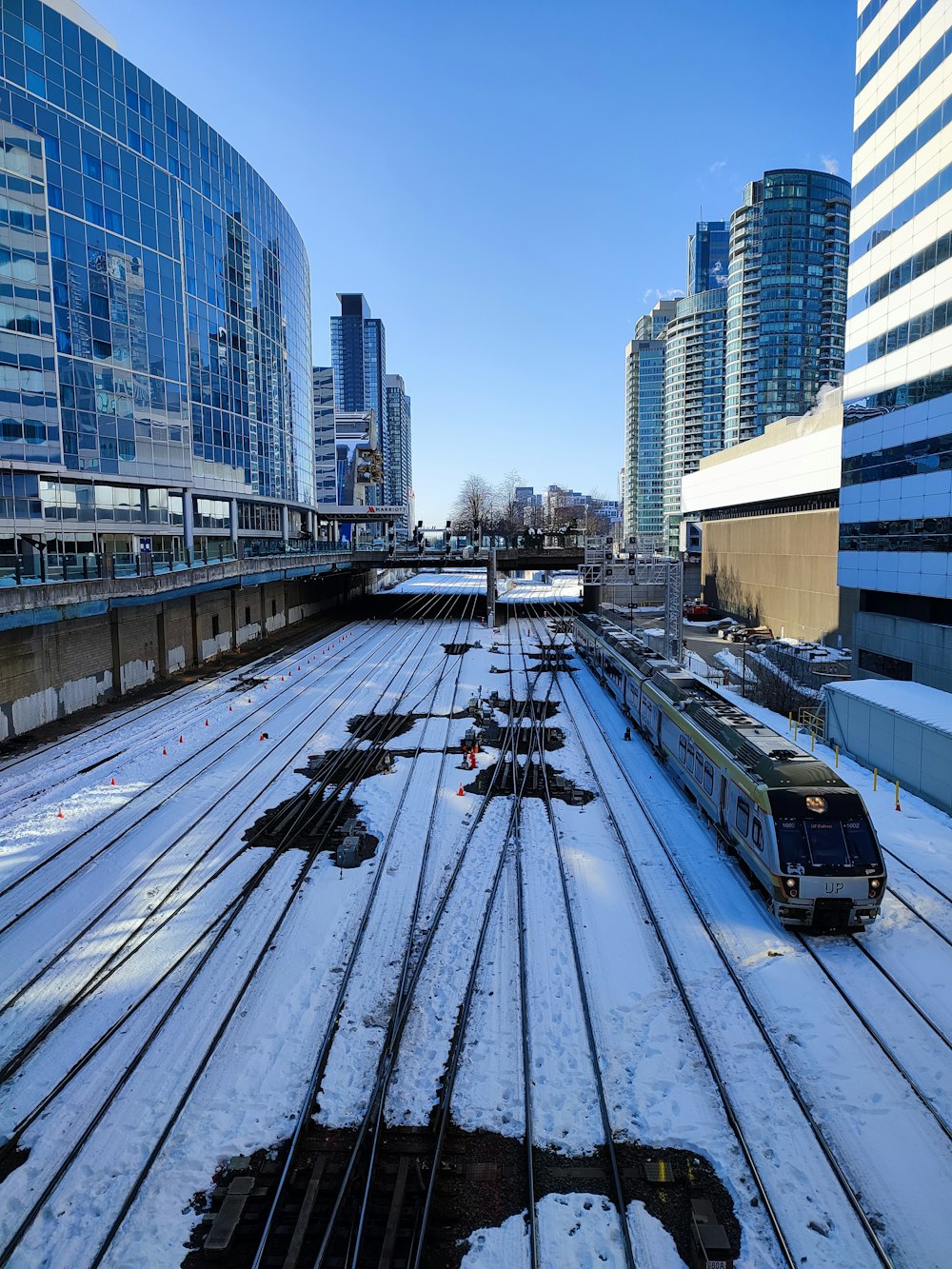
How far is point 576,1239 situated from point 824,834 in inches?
308

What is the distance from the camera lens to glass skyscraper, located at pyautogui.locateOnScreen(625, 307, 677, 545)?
16812 cm

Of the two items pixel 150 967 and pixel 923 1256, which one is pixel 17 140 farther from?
pixel 923 1256

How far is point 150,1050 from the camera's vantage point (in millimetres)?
10094

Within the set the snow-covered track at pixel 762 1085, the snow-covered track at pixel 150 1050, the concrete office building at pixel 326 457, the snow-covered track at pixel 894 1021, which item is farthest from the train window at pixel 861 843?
the concrete office building at pixel 326 457

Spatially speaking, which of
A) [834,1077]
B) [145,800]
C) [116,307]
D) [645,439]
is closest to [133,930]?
[145,800]

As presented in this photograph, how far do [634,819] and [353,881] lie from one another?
23.9 ft

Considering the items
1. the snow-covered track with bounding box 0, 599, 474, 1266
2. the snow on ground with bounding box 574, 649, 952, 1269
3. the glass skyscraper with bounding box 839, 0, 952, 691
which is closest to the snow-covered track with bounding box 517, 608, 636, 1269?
the snow on ground with bounding box 574, 649, 952, 1269

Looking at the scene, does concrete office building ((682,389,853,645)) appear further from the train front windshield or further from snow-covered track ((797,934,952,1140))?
snow-covered track ((797,934,952,1140))

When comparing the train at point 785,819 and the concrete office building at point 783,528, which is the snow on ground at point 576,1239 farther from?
the concrete office building at point 783,528

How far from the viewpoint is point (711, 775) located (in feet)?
55.8

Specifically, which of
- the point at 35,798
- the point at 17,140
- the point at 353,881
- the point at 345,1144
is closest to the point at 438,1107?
the point at 345,1144

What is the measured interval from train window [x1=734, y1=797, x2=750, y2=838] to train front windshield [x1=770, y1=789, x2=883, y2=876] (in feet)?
3.98

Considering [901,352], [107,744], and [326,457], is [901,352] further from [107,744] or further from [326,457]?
[326,457]

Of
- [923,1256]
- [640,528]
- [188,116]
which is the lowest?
[923,1256]
